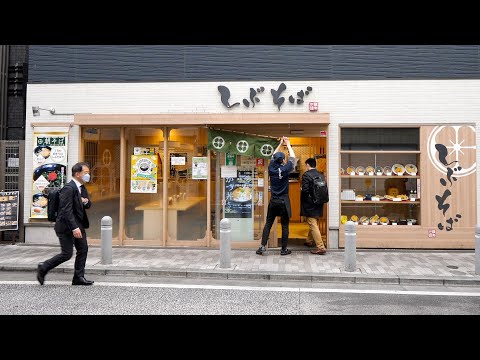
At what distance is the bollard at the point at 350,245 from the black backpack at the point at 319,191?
167 centimetres

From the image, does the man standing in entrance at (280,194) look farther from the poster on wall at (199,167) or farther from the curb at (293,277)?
the poster on wall at (199,167)

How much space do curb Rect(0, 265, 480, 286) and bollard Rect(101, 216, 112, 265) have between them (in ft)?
1.28

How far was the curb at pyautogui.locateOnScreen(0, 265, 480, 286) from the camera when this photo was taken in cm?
786

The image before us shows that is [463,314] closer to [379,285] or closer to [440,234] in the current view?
[379,285]

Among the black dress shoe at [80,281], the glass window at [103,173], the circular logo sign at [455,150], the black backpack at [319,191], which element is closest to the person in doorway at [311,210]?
the black backpack at [319,191]

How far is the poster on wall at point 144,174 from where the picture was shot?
36.4 feet

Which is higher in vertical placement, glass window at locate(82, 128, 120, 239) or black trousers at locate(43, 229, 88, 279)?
glass window at locate(82, 128, 120, 239)

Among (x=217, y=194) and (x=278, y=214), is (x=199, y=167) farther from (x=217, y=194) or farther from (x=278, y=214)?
(x=278, y=214)

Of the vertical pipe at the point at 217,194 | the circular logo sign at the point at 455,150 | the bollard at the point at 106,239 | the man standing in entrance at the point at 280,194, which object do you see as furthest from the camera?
the vertical pipe at the point at 217,194

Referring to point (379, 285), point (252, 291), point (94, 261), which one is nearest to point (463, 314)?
point (379, 285)

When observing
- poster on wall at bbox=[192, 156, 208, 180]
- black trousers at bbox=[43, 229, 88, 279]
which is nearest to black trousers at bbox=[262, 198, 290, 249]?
poster on wall at bbox=[192, 156, 208, 180]

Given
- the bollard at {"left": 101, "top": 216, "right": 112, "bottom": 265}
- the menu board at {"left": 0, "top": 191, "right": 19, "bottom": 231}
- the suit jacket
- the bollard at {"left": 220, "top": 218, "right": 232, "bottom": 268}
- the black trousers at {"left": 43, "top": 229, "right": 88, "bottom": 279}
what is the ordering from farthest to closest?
the menu board at {"left": 0, "top": 191, "right": 19, "bottom": 231} → the bollard at {"left": 101, "top": 216, "right": 112, "bottom": 265} → the bollard at {"left": 220, "top": 218, "right": 232, "bottom": 268} → the black trousers at {"left": 43, "top": 229, "right": 88, "bottom": 279} → the suit jacket

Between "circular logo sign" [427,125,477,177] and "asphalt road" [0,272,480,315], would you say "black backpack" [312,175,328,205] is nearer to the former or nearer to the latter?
"asphalt road" [0,272,480,315]

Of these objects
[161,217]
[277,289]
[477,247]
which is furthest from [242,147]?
[477,247]
